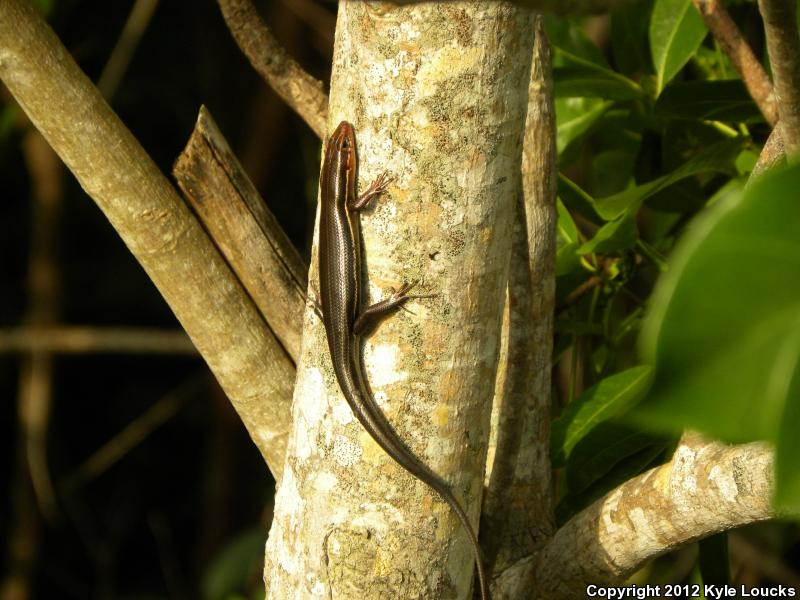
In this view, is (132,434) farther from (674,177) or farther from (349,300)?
(674,177)

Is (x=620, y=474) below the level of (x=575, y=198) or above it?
below

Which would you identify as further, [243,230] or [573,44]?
[573,44]

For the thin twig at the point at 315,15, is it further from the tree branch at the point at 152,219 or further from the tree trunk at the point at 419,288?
the tree trunk at the point at 419,288

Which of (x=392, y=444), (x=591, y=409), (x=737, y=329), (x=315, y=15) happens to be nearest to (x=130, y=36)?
(x=315, y=15)

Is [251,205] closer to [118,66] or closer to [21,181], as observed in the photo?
[118,66]

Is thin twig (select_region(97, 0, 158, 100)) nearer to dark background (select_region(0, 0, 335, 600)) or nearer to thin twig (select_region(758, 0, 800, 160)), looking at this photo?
dark background (select_region(0, 0, 335, 600))

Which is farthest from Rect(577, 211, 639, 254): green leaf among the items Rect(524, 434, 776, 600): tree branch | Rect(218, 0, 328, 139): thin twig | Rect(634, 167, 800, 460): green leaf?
Rect(634, 167, 800, 460): green leaf
